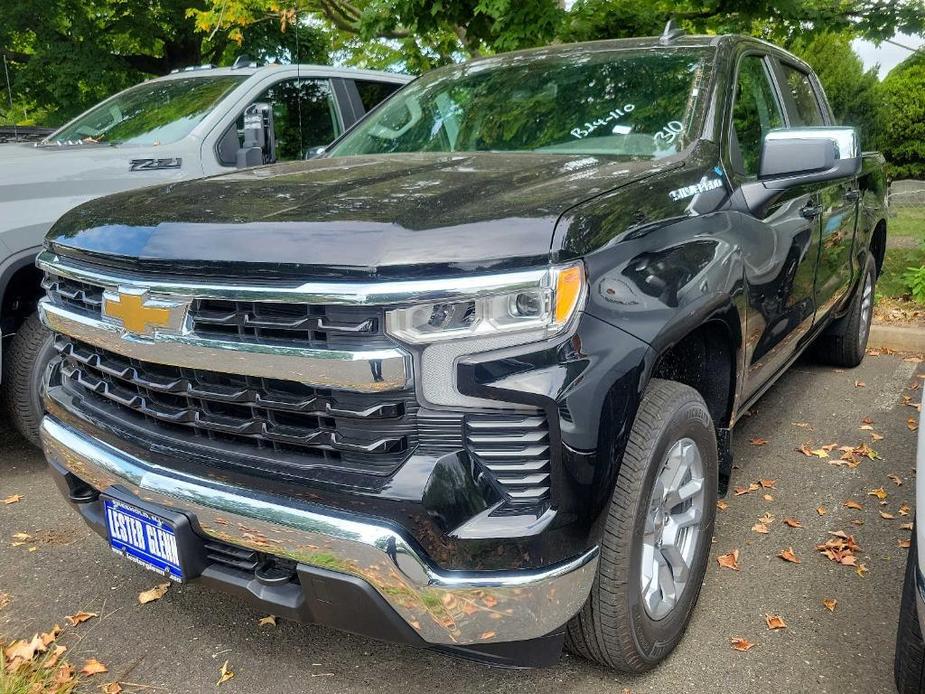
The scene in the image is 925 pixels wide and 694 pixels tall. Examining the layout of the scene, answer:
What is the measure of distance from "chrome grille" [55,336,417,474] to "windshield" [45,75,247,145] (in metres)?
2.88

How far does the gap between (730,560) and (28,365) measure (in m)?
3.18

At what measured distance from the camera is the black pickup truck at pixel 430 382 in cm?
187

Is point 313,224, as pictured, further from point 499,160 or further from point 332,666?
point 332,666

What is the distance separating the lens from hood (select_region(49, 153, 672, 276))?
188 cm

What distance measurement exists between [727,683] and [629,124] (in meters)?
1.87

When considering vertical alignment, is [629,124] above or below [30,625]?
above

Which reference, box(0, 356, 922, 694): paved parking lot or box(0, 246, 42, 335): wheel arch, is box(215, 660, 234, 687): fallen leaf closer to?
box(0, 356, 922, 694): paved parking lot

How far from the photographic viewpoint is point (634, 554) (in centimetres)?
217

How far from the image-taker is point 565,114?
3.15 metres

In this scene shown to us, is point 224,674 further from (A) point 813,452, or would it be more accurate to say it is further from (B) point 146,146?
(B) point 146,146

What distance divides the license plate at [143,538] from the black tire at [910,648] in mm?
1853

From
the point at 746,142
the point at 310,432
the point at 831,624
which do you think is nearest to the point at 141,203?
the point at 310,432

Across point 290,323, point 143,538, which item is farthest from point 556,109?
point 143,538

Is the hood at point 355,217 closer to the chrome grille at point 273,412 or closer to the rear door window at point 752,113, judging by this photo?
the chrome grille at point 273,412
